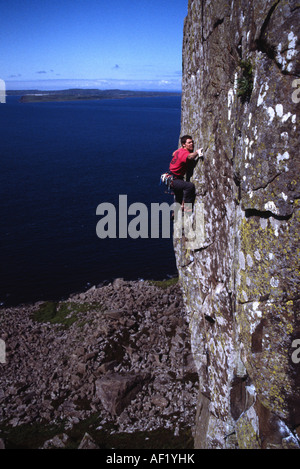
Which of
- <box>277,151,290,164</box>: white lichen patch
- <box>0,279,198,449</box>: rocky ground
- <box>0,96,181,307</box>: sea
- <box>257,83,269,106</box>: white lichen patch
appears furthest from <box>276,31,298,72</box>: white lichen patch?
<box>0,96,181,307</box>: sea

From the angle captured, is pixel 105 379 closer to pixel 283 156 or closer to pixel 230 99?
pixel 230 99

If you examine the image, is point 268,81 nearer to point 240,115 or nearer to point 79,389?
point 240,115

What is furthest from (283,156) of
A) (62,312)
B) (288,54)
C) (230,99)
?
(62,312)

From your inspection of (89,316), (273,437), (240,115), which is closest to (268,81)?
(240,115)

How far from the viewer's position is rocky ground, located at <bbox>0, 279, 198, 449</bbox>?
757 inches

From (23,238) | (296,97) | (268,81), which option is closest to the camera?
(296,97)

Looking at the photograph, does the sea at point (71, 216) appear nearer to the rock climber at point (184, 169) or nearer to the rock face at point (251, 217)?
the rock climber at point (184, 169)

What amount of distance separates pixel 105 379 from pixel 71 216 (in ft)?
148

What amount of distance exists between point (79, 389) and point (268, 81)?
2184 centimetres

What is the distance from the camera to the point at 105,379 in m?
22.2

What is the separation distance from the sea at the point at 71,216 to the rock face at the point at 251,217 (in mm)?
32869

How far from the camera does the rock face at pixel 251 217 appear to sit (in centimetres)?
846

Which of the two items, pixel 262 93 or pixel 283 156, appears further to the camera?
pixel 262 93

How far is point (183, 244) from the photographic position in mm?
18141
